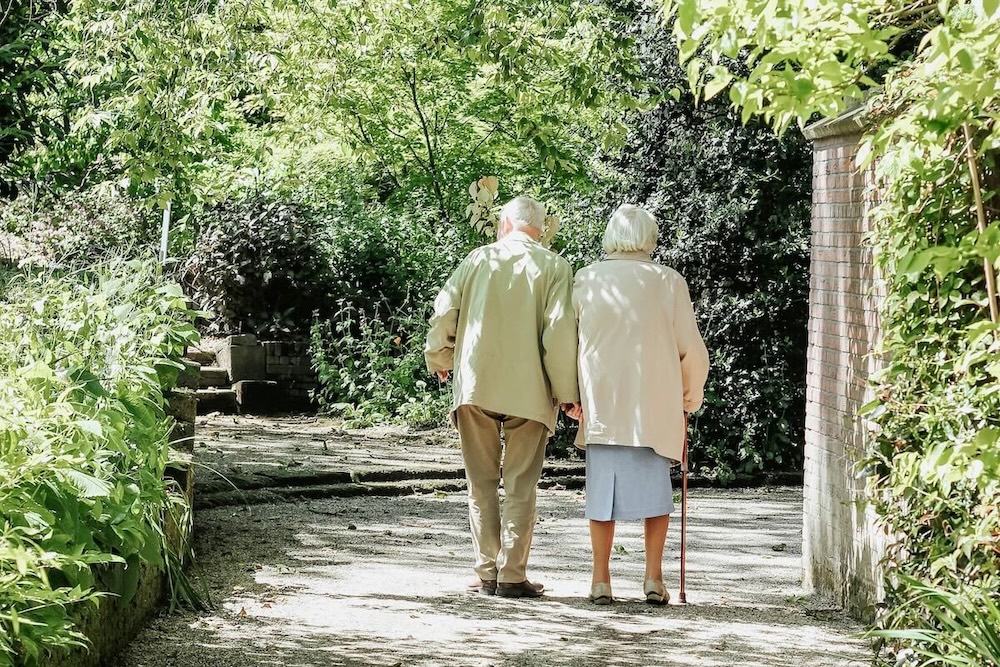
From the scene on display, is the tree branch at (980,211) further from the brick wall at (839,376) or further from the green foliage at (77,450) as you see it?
the green foliage at (77,450)

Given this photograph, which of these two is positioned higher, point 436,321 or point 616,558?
point 436,321

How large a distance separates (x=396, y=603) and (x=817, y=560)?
2181 mm

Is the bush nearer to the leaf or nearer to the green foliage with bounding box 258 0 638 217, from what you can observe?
the green foliage with bounding box 258 0 638 217

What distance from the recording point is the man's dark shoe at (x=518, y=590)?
262 inches

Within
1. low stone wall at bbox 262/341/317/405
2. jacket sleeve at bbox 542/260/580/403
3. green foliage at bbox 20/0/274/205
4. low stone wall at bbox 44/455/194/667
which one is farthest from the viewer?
low stone wall at bbox 262/341/317/405

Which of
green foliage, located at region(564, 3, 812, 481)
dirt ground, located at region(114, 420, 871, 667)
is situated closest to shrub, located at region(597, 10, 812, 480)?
green foliage, located at region(564, 3, 812, 481)

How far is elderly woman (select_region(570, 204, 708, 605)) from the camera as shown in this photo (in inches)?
253

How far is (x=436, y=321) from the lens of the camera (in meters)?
6.90

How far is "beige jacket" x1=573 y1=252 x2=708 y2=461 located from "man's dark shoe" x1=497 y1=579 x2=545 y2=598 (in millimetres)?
801

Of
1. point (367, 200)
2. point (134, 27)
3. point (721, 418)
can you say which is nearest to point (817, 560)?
point (721, 418)

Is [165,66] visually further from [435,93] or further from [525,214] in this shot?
[435,93]

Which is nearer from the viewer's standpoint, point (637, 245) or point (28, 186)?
point (637, 245)

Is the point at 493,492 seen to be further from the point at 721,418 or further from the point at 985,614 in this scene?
the point at 721,418

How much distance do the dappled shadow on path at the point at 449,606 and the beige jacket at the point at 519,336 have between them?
102cm
